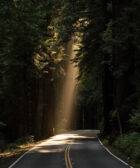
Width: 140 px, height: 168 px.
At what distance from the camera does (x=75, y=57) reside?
48469 millimetres

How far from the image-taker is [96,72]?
50156mm

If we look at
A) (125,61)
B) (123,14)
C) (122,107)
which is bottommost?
(122,107)

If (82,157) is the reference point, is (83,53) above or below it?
above

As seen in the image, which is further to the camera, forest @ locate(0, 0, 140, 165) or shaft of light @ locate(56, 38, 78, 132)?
shaft of light @ locate(56, 38, 78, 132)

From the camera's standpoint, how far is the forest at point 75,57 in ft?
103

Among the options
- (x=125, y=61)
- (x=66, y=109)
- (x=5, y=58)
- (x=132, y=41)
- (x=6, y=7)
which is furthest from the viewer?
(x=66, y=109)

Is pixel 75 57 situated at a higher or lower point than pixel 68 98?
lower

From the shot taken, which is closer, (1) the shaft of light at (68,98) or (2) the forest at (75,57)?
(2) the forest at (75,57)

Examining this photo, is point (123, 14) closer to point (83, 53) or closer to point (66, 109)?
point (83, 53)

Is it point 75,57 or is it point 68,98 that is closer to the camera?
point 75,57

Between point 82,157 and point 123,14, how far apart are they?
10509 millimetres

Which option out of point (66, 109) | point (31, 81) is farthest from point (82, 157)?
point (66, 109)

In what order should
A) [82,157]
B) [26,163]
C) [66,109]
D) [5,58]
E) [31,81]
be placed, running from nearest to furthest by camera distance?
1. [26,163]
2. [82,157]
3. [5,58]
4. [31,81]
5. [66,109]

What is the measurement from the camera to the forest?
31.4m
